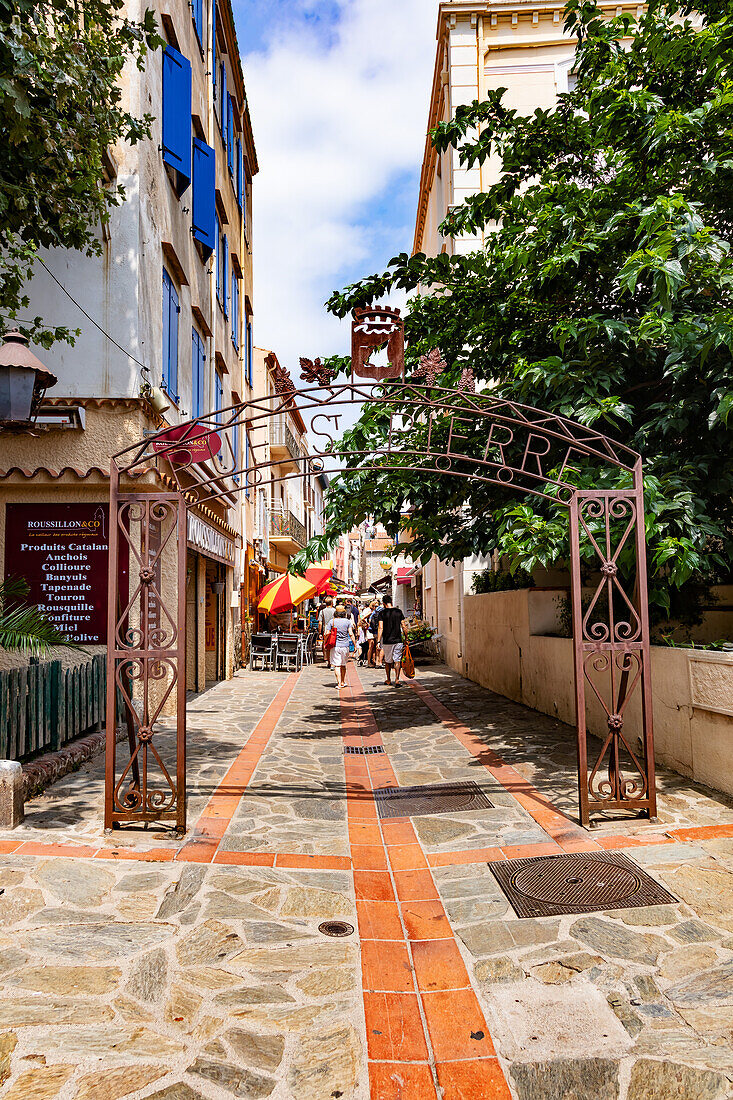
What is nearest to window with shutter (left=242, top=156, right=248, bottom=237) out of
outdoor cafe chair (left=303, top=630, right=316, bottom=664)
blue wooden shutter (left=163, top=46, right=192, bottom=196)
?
blue wooden shutter (left=163, top=46, right=192, bottom=196)

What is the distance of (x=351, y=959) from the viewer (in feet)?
13.3

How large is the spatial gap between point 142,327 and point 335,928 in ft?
25.8

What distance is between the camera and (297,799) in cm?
Answer: 716

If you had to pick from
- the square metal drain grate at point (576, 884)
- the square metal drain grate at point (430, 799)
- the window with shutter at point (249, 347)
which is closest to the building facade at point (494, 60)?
the window with shutter at point (249, 347)

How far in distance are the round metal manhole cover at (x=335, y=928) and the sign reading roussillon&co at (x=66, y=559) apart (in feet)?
19.8

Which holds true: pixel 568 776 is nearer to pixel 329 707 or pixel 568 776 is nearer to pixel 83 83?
pixel 329 707

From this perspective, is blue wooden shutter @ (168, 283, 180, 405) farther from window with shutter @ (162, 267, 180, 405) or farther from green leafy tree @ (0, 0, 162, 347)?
green leafy tree @ (0, 0, 162, 347)

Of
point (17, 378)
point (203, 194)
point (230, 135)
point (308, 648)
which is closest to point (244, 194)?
point (230, 135)

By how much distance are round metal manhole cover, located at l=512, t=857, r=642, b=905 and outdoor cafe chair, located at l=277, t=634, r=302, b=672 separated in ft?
52.0

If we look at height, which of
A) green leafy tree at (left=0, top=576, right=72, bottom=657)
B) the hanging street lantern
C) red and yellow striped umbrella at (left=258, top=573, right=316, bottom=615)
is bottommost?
green leafy tree at (left=0, top=576, right=72, bottom=657)

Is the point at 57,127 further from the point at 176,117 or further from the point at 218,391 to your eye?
the point at 218,391

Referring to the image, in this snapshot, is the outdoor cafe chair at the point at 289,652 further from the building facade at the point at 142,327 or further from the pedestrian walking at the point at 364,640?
the building facade at the point at 142,327

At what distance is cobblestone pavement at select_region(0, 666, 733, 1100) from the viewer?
3.08 m

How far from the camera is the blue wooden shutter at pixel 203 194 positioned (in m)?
13.4
